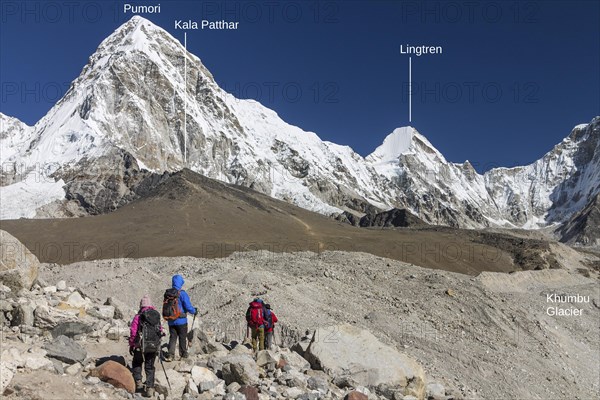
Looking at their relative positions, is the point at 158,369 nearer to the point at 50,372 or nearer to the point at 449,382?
the point at 50,372

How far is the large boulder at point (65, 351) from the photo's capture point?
10.7m

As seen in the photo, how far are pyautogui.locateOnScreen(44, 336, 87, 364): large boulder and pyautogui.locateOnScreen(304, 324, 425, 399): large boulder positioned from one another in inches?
241

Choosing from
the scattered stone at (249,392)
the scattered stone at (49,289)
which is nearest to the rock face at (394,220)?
the scattered stone at (49,289)

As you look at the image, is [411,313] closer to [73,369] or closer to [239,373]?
[239,373]

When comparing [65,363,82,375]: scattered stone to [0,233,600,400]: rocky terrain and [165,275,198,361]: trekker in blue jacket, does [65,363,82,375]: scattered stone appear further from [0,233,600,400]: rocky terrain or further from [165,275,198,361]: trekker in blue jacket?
[165,275,198,361]: trekker in blue jacket

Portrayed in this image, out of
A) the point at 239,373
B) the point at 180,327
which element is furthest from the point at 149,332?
the point at 239,373

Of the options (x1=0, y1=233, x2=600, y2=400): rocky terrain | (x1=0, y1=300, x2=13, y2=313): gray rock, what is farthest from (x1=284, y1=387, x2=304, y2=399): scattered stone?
(x1=0, y1=300, x2=13, y2=313): gray rock

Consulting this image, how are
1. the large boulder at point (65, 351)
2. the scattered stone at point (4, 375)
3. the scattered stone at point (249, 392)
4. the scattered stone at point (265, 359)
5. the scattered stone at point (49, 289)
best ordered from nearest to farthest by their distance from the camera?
1. the scattered stone at point (4, 375)
2. the large boulder at point (65, 351)
3. the scattered stone at point (249, 392)
4. the scattered stone at point (265, 359)
5. the scattered stone at point (49, 289)

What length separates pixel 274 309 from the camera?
960 inches

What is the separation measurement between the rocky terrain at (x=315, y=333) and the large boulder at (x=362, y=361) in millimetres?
37

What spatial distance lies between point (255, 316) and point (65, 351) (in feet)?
19.1

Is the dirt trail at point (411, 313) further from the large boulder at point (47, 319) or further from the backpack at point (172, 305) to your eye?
the backpack at point (172, 305)

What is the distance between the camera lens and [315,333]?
1576 centimetres

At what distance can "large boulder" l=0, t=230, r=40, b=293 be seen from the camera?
48.7 feet
